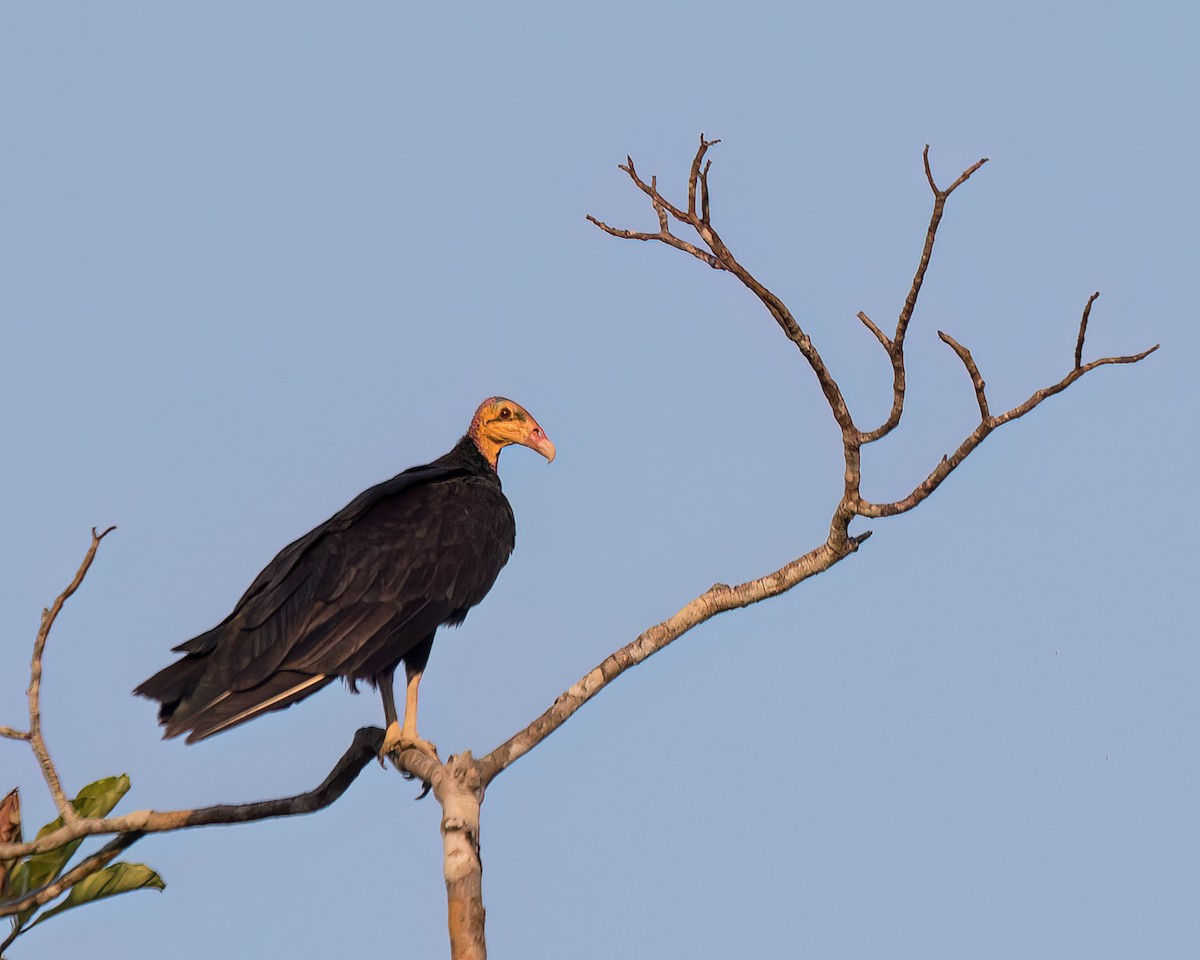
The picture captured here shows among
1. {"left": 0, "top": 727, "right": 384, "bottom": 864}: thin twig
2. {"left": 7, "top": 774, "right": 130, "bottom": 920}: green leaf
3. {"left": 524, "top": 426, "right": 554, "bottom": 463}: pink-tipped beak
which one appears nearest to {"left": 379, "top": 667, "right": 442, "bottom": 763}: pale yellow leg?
{"left": 0, "top": 727, "right": 384, "bottom": 864}: thin twig

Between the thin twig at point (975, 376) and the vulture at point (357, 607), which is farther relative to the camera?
the vulture at point (357, 607)

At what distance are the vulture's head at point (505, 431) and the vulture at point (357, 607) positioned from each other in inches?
27.7

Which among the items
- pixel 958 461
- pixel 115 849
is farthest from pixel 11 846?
pixel 958 461

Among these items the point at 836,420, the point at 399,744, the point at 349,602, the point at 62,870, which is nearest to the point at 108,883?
the point at 62,870

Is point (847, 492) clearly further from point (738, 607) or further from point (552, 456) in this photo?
point (552, 456)

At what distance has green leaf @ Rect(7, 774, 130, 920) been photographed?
3824 mm

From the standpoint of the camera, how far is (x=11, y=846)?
340cm

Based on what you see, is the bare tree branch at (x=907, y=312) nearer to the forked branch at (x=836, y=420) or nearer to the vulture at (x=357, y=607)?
the forked branch at (x=836, y=420)

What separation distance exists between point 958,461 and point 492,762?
1320 millimetres

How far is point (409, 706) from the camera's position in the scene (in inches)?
192

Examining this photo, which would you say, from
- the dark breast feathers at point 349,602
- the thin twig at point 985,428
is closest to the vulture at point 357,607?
the dark breast feathers at point 349,602

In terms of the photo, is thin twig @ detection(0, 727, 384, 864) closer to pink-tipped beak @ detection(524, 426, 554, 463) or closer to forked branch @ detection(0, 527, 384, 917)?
forked branch @ detection(0, 527, 384, 917)

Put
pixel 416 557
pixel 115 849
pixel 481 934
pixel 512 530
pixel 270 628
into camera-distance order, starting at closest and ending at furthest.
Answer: pixel 481 934 < pixel 115 849 < pixel 270 628 < pixel 416 557 < pixel 512 530

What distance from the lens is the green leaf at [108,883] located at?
3.88 m
